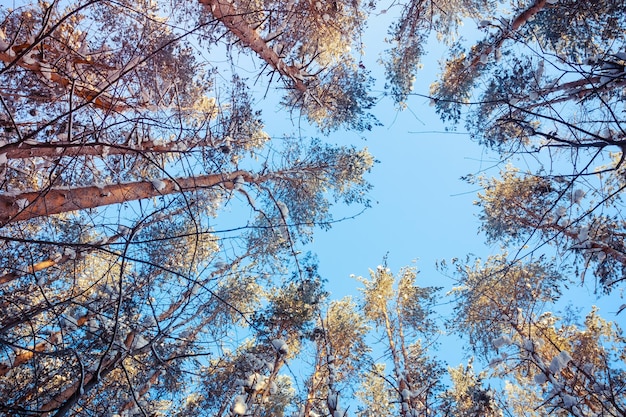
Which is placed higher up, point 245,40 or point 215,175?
point 245,40

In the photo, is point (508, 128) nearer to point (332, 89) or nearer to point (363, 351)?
point (332, 89)

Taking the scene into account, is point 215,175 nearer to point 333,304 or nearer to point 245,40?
point 245,40

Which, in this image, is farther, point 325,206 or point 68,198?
point 325,206

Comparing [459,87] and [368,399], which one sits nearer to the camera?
[459,87]

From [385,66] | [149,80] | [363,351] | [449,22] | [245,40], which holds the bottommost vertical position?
[363,351]

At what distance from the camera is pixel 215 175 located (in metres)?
5.45

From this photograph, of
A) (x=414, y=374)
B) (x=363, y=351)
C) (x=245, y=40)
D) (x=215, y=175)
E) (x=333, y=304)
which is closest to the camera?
(x=245, y=40)

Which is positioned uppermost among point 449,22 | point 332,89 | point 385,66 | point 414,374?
point 449,22

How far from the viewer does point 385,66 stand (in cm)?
845

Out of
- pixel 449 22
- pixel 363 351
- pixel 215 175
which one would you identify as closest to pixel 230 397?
pixel 363 351

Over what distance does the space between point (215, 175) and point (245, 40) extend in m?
1.89

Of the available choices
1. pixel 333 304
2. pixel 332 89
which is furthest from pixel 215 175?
pixel 333 304

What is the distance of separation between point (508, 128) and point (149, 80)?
6.41 m

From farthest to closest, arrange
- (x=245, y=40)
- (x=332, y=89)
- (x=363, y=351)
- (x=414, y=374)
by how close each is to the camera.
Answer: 1. (x=363, y=351)
2. (x=332, y=89)
3. (x=414, y=374)
4. (x=245, y=40)
